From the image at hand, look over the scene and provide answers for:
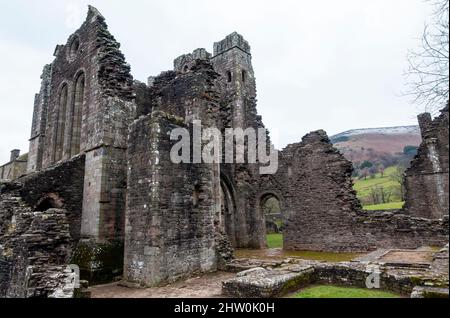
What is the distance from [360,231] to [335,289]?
27.3 ft

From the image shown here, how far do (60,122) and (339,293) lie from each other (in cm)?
1377

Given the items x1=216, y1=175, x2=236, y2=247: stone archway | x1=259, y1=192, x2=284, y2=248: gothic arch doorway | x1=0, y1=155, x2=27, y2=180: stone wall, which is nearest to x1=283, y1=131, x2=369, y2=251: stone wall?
x1=259, y1=192, x2=284, y2=248: gothic arch doorway

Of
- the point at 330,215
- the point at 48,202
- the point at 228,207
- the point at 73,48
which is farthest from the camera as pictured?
the point at 228,207

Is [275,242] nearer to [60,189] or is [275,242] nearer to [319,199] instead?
[319,199]

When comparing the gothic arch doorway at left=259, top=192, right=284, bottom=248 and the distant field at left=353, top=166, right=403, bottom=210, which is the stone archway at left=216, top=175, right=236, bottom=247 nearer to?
the gothic arch doorway at left=259, top=192, right=284, bottom=248

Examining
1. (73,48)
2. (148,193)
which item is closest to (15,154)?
(73,48)

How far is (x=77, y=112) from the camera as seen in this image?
14.4 meters

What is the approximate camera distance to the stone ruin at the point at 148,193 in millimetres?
8703

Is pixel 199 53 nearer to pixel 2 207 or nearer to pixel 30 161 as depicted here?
pixel 30 161

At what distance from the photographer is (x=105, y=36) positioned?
13.3 meters

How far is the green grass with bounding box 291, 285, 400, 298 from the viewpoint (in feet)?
21.5

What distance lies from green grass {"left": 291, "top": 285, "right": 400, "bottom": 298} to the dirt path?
1.95m

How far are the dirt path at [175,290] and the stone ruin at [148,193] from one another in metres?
0.37
